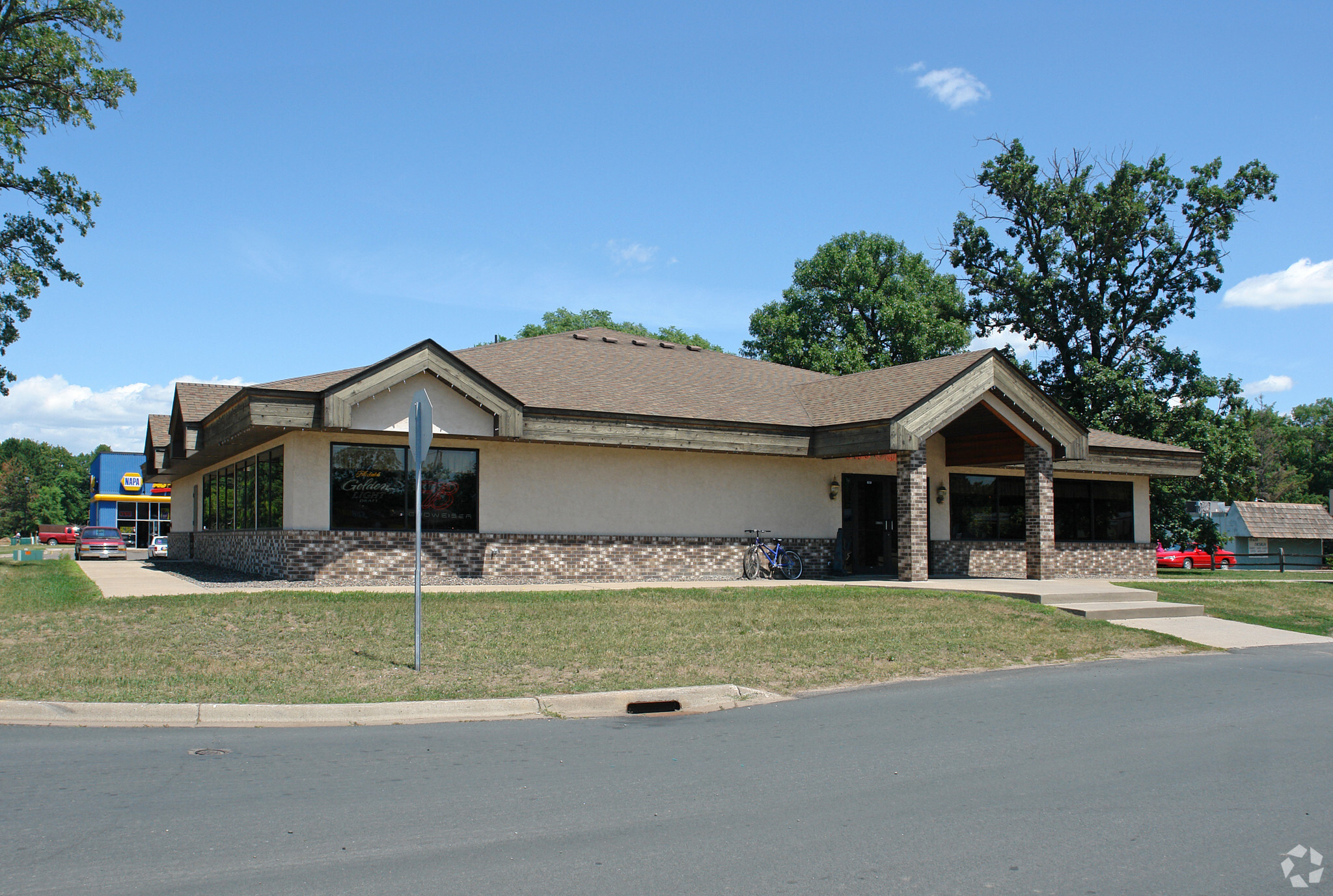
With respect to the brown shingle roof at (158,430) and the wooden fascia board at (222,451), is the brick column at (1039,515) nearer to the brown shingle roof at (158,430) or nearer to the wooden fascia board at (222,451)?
the wooden fascia board at (222,451)

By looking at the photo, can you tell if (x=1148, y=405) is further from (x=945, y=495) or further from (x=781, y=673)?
A: (x=781, y=673)

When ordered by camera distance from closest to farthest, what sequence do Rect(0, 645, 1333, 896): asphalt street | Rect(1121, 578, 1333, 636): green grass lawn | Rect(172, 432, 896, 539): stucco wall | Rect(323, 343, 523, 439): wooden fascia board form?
Rect(0, 645, 1333, 896): asphalt street, Rect(323, 343, 523, 439): wooden fascia board, Rect(1121, 578, 1333, 636): green grass lawn, Rect(172, 432, 896, 539): stucco wall

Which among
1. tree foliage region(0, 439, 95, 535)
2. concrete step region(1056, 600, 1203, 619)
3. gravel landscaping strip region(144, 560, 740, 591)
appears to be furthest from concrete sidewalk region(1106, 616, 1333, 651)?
tree foliage region(0, 439, 95, 535)

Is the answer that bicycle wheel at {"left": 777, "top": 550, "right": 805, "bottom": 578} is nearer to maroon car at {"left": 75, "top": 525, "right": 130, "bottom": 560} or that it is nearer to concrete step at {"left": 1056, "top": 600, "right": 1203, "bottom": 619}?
concrete step at {"left": 1056, "top": 600, "right": 1203, "bottom": 619}

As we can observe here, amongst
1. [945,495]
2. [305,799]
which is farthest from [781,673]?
[945,495]

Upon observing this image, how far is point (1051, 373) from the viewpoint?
39.6m

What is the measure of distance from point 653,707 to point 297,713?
3283 millimetres

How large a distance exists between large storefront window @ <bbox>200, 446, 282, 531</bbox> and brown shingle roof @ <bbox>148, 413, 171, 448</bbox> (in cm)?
392

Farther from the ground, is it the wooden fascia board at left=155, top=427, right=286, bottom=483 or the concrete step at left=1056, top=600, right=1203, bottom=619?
the wooden fascia board at left=155, top=427, right=286, bottom=483

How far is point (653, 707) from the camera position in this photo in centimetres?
959

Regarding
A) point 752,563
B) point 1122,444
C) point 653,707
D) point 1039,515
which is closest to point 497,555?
point 752,563

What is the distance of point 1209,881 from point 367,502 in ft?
53.6

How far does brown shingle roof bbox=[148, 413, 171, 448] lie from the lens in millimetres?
31484

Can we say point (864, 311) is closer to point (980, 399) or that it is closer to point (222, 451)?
point (980, 399)
